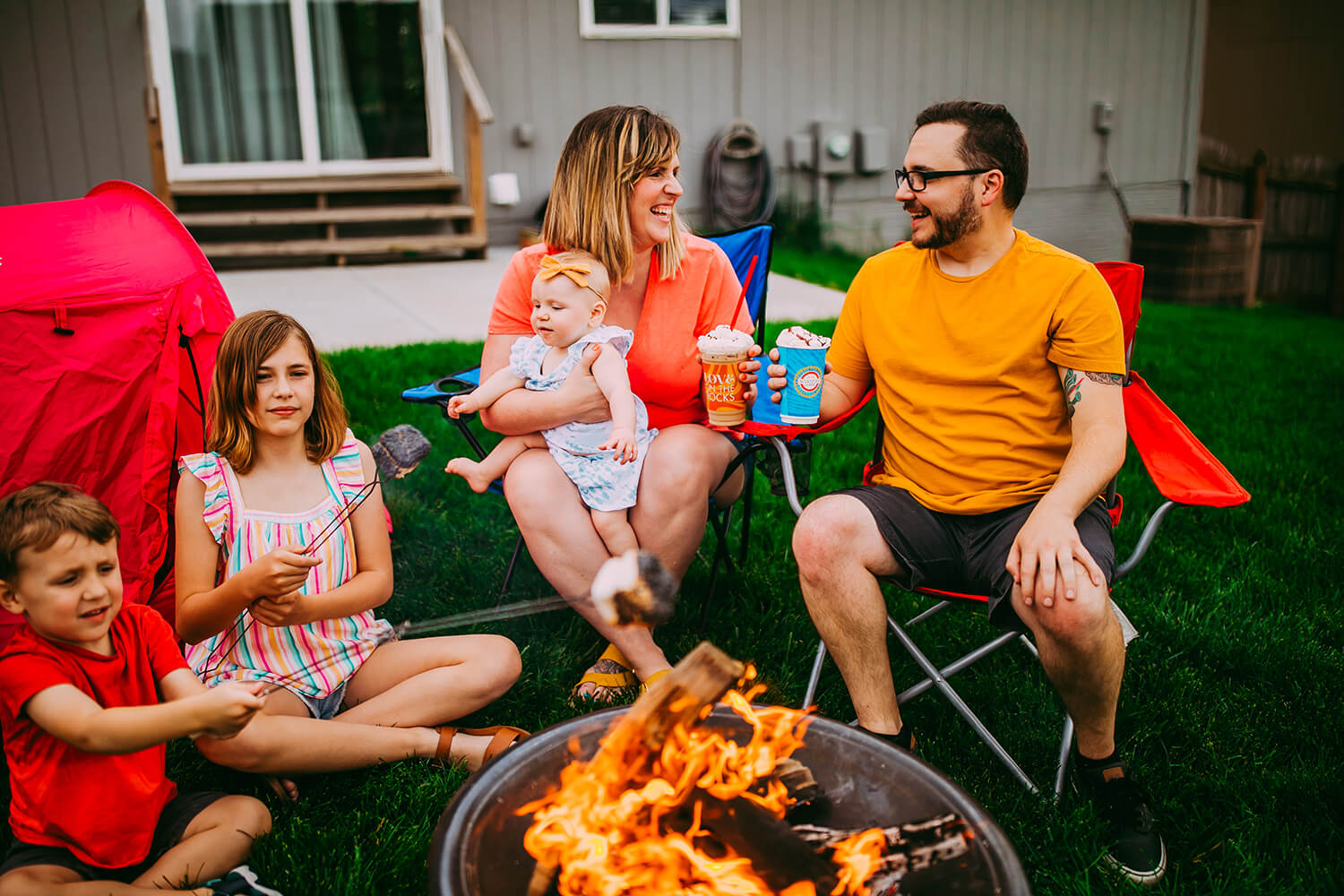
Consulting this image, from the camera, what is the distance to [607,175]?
96.7 inches

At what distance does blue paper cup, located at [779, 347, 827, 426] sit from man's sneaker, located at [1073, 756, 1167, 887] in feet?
3.02

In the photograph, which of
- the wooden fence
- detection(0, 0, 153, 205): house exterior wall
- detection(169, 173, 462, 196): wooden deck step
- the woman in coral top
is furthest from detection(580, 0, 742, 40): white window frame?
the woman in coral top

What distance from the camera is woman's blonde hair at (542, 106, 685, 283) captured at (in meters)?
2.46

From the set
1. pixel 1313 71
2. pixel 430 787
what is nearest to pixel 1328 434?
pixel 430 787

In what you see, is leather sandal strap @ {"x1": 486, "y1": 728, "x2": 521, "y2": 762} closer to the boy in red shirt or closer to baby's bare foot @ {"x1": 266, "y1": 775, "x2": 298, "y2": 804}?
baby's bare foot @ {"x1": 266, "y1": 775, "x2": 298, "y2": 804}

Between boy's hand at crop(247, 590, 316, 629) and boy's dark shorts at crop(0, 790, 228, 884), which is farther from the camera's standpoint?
boy's hand at crop(247, 590, 316, 629)

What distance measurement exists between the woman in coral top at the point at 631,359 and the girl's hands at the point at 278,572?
2.09 feet

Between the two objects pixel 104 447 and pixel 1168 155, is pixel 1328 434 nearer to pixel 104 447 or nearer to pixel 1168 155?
pixel 104 447

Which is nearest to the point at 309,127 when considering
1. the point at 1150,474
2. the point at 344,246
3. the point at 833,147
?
the point at 344,246

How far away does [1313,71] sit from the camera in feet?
34.7

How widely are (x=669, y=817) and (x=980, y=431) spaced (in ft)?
3.73

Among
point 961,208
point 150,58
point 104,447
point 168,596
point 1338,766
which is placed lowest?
point 1338,766

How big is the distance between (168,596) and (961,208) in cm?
196

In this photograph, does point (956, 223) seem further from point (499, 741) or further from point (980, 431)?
point (499, 741)
